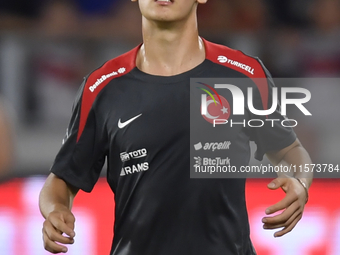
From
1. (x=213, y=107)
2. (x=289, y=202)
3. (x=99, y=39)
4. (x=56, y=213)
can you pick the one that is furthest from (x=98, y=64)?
(x=289, y=202)

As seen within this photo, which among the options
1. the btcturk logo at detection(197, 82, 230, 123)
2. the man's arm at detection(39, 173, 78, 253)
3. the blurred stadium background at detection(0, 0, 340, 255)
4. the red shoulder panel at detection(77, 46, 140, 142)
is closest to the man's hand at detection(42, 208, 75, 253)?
the man's arm at detection(39, 173, 78, 253)

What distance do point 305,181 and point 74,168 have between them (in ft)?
2.40

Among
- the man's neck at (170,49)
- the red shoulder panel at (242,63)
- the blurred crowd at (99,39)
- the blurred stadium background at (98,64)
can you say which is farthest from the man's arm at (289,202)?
the blurred crowd at (99,39)

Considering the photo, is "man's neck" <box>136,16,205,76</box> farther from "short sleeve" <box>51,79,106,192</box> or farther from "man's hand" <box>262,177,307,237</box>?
"man's hand" <box>262,177,307,237</box>

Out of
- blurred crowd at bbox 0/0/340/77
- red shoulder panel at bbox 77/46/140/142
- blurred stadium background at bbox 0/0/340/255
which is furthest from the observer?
blurred crowd at bbox 0/0/340/77

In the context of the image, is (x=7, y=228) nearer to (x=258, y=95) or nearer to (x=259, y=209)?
(x=259, y=209)

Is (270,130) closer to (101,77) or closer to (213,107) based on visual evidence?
(213,107)

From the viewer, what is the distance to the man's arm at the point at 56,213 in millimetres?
1484

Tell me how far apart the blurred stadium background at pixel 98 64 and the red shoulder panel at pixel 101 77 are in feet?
5.93

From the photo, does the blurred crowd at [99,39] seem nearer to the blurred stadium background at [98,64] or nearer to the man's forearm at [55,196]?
the blurred stadium background at [98,64]

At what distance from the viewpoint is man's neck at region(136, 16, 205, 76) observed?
1694 millimetres

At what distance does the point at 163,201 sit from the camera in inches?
63.7

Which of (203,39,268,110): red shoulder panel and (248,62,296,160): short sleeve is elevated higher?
(203,39,268,110): red shoulder panel

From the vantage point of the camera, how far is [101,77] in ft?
5.72
